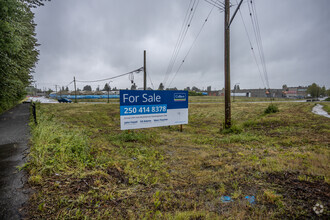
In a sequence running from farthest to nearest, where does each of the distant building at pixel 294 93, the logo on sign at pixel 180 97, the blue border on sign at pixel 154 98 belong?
the distant building at pixel 294 93, the logo on sign at pixel 180 97, the blue border on sign at pixel 154 98

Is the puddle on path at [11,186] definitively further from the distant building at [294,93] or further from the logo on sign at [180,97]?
the distant building at [294,93]

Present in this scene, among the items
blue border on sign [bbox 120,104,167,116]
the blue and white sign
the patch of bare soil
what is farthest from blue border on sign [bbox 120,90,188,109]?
the patch of bare soil

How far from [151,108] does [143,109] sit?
558 millimetres

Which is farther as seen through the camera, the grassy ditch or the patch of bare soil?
the grassy ditch

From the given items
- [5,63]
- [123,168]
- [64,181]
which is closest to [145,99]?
[123,168]

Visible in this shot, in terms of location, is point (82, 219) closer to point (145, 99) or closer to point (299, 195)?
point (299, 195)

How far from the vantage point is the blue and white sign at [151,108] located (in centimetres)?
847

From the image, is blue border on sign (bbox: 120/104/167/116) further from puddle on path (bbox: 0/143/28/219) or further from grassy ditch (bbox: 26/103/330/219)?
puddle on path (bbox: 0/143/28/219)

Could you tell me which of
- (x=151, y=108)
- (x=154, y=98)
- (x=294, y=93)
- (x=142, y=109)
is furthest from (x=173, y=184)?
(x=294, y=93)

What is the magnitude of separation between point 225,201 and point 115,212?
204 centimetres

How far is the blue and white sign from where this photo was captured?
8469 mm

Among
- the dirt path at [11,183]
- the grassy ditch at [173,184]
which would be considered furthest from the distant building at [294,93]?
the dirt path at [11,183]

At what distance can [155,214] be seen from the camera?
266 centimetres

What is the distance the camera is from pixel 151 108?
9414mm
